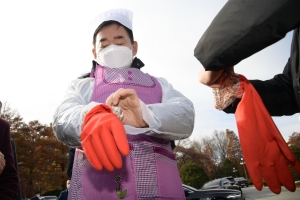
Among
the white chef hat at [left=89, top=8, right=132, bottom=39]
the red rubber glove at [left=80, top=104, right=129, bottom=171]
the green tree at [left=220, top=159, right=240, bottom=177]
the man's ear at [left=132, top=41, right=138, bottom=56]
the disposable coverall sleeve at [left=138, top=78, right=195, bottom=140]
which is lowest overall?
the red rubber glove at [left=80, top=104, right=129, bottom=171]

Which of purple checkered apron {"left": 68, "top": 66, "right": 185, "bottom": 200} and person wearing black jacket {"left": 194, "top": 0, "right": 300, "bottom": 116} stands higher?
person wearing black jacket {"left": 194, "top": 0, "right": 300, "bottom": 116}

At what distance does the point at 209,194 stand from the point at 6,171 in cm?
693

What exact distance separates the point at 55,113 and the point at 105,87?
1.08 ft

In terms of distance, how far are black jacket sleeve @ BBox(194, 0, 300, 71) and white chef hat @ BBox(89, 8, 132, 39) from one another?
1.21 m

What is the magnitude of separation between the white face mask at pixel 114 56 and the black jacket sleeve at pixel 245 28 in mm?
1068

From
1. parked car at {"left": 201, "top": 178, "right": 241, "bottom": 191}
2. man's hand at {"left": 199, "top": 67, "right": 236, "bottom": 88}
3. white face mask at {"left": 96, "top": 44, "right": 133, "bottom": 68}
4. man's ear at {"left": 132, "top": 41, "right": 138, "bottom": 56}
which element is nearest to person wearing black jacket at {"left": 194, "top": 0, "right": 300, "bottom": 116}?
man's hand at {"left": 199, "top": 67, "right": 236, "bottom": 88}

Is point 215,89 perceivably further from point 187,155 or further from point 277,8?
point 187,155

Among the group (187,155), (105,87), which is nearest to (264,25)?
(105,87)

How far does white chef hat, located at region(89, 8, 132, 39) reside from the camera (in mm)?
Result: 1968

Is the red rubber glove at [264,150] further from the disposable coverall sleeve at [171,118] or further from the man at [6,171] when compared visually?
the man at [6,171]

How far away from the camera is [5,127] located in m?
2.24

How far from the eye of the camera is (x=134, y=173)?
4.75 ft

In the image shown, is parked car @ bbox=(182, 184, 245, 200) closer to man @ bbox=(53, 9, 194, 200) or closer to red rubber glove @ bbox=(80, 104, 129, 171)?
man @ bbox=(53, 9, 194, 200)

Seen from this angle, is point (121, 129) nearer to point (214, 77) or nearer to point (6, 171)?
point (214, 77)
